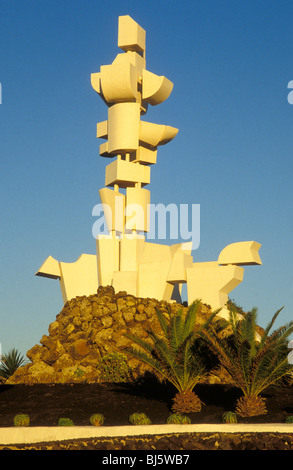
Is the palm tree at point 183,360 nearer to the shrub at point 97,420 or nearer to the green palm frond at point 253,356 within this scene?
the green palm frond at point 253,356

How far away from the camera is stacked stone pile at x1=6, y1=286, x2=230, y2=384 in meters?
28.6

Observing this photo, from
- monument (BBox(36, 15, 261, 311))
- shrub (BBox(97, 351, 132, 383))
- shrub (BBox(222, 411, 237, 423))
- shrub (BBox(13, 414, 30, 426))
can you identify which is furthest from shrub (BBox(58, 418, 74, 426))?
monument (BBox(36, 15, 261, 311))

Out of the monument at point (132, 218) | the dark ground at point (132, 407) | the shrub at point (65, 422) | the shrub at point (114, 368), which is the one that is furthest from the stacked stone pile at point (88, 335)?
the shrub at point (65, 422)

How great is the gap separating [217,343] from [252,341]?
112 centimetres

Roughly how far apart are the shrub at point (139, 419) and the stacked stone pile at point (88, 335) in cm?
806

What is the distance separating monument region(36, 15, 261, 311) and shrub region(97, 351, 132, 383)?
5.33 metres

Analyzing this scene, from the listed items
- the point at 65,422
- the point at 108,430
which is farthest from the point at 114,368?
the point at 108,430

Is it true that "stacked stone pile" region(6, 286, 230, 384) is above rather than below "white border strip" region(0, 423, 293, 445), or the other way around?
above

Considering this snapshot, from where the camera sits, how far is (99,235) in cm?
3450

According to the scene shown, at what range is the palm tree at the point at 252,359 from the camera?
20109 mm

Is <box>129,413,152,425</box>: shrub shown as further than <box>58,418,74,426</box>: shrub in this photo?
Yes

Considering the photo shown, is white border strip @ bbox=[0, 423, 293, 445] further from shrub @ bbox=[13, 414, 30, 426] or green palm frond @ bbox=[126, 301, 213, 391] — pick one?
green palm frond @ bbox=[126, 301, 213, 391]

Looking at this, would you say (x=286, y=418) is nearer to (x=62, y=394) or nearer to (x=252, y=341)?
(x=252, y=341)
